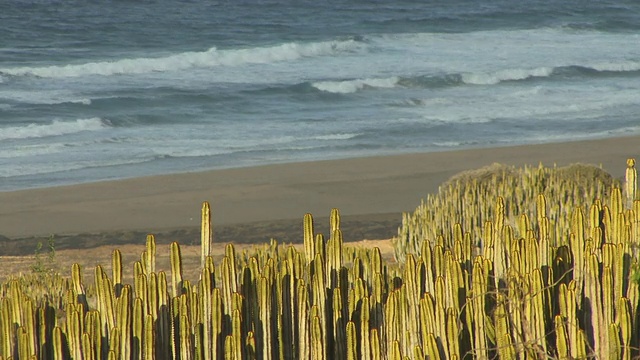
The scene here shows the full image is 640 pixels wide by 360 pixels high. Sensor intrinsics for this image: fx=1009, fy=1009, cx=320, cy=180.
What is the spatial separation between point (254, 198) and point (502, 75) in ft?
41.4

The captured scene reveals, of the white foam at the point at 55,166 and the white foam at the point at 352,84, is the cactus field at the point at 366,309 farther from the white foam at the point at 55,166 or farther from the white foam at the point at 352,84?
the white foam at the point at 352,84

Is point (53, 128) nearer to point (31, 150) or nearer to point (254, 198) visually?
point (31, 150)

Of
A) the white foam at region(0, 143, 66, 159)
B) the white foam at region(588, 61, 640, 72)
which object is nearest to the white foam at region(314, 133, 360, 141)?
the white foam at region(0, 143, 66, 159)

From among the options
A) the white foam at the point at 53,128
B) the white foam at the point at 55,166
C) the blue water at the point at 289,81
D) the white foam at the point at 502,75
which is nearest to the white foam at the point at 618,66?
the blue water at the point at 289,81

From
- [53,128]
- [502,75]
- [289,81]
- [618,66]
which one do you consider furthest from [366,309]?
[618,66]

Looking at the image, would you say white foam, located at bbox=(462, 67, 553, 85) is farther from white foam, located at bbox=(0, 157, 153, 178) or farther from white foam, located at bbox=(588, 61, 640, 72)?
white foam, located at bbox=(0, 157, 153, 178)

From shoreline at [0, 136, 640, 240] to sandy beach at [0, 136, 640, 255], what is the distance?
12 millimetres

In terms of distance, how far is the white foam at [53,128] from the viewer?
16.3 meters

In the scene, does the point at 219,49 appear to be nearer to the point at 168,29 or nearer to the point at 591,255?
the point at 168,29

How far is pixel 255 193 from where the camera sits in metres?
11.9

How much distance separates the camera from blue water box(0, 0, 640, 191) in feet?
50.5

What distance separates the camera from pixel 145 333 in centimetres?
328

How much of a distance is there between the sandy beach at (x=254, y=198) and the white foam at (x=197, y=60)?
11.1 metres

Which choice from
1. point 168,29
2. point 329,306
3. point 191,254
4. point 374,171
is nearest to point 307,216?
point 329,306
